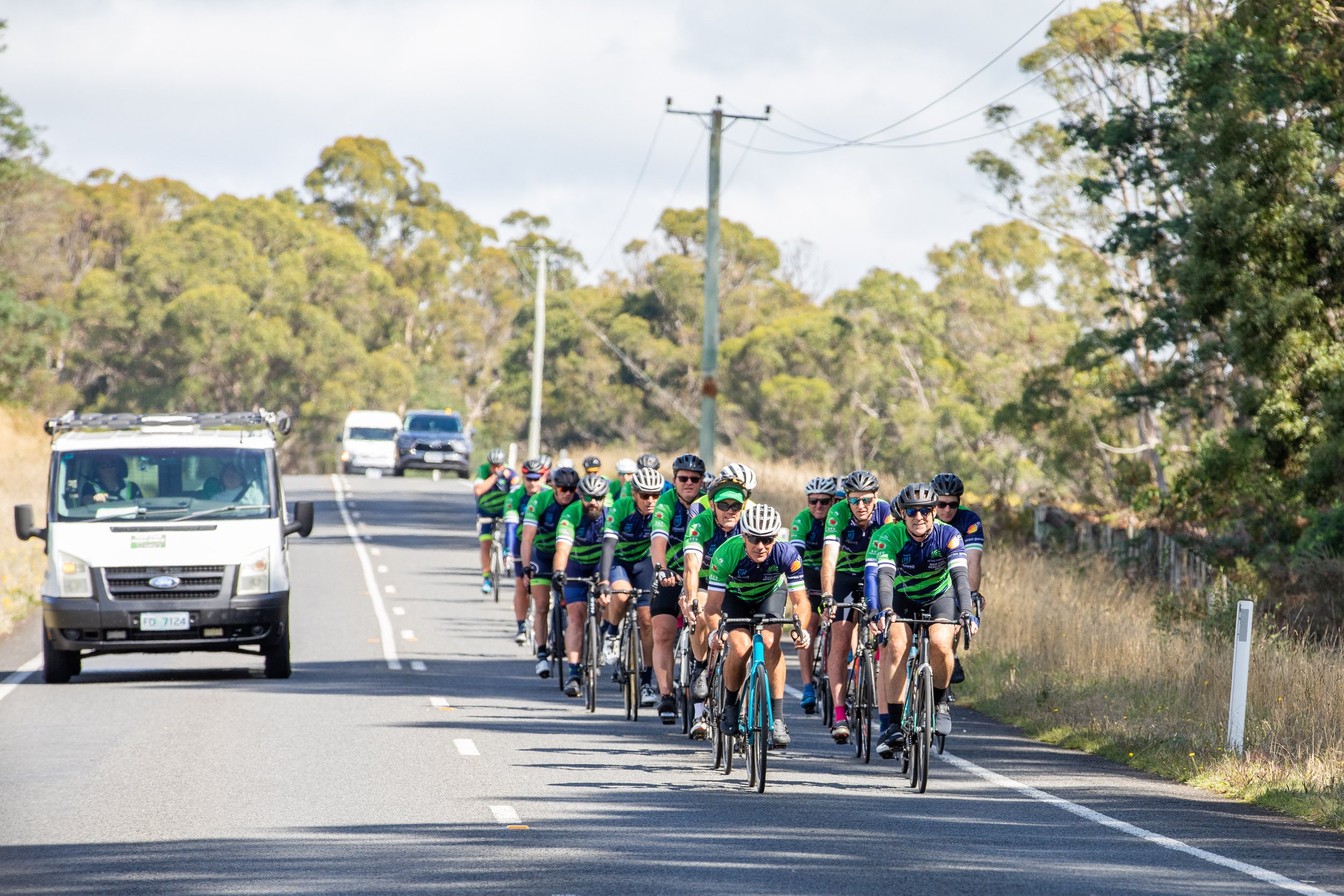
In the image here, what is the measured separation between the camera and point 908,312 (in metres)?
58.3

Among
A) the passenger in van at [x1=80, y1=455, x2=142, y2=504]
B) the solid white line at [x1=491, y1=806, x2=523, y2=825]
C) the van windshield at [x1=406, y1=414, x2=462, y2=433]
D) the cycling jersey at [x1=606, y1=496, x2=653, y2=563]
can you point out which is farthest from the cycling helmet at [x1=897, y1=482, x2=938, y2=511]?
the van windshield at [x1=406, y1=414, x2=462, y2=433]

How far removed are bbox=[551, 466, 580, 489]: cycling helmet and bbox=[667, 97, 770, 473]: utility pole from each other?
15154 mm

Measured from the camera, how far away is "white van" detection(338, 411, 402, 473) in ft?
183

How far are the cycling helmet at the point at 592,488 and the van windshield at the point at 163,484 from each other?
3408 mm

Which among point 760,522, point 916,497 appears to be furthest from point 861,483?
point 760,522

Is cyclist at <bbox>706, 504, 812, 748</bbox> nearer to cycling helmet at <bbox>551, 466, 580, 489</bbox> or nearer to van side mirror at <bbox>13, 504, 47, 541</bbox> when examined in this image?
cycling helmet at <bbox>551, 466, 580, 489</bbox>

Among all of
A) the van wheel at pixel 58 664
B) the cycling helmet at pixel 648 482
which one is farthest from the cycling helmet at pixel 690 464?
the van wheel at pixel 58 664

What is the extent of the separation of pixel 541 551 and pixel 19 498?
20808mm

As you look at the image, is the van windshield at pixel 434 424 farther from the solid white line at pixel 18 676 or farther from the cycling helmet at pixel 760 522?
the cycling helmet at pixel 760 522

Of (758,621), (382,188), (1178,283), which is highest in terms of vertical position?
(382,188)

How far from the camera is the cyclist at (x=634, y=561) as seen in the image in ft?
44.2

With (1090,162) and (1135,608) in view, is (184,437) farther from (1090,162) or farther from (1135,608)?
(1090,162)

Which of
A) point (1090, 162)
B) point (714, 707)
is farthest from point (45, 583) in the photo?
point (1090, 162)

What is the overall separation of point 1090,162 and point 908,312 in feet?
65.5
